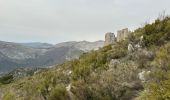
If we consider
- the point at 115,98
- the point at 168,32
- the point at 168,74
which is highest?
the point at 168,32

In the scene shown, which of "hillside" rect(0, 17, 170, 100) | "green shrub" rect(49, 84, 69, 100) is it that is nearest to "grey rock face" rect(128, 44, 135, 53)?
"hillside" rect(0, 17, 170, 100)

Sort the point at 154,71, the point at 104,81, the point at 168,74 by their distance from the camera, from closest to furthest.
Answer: the point at 168,74, the point at 154,71, the point at 104,81

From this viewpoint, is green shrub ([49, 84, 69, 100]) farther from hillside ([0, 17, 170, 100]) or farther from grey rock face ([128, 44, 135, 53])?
grey rock face ([128, 44, 135, 53])

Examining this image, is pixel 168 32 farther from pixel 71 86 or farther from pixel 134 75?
pixel 71 86

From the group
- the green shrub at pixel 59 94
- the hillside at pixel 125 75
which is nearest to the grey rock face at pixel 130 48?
the hillside at pixel 125 75

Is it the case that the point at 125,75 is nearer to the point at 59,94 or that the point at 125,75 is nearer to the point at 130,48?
the point at 59,94

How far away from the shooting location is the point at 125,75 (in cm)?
1622

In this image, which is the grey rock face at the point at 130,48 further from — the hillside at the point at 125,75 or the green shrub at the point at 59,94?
the green shrub at the point at 59,94

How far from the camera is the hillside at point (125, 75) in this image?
14.4 m

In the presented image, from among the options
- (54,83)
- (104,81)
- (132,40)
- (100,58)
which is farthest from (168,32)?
(54,83)

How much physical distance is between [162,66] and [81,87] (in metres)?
3.52

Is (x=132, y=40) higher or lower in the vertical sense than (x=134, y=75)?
higher

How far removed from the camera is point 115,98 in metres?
15.2

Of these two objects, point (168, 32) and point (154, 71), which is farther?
point (168, 32)
